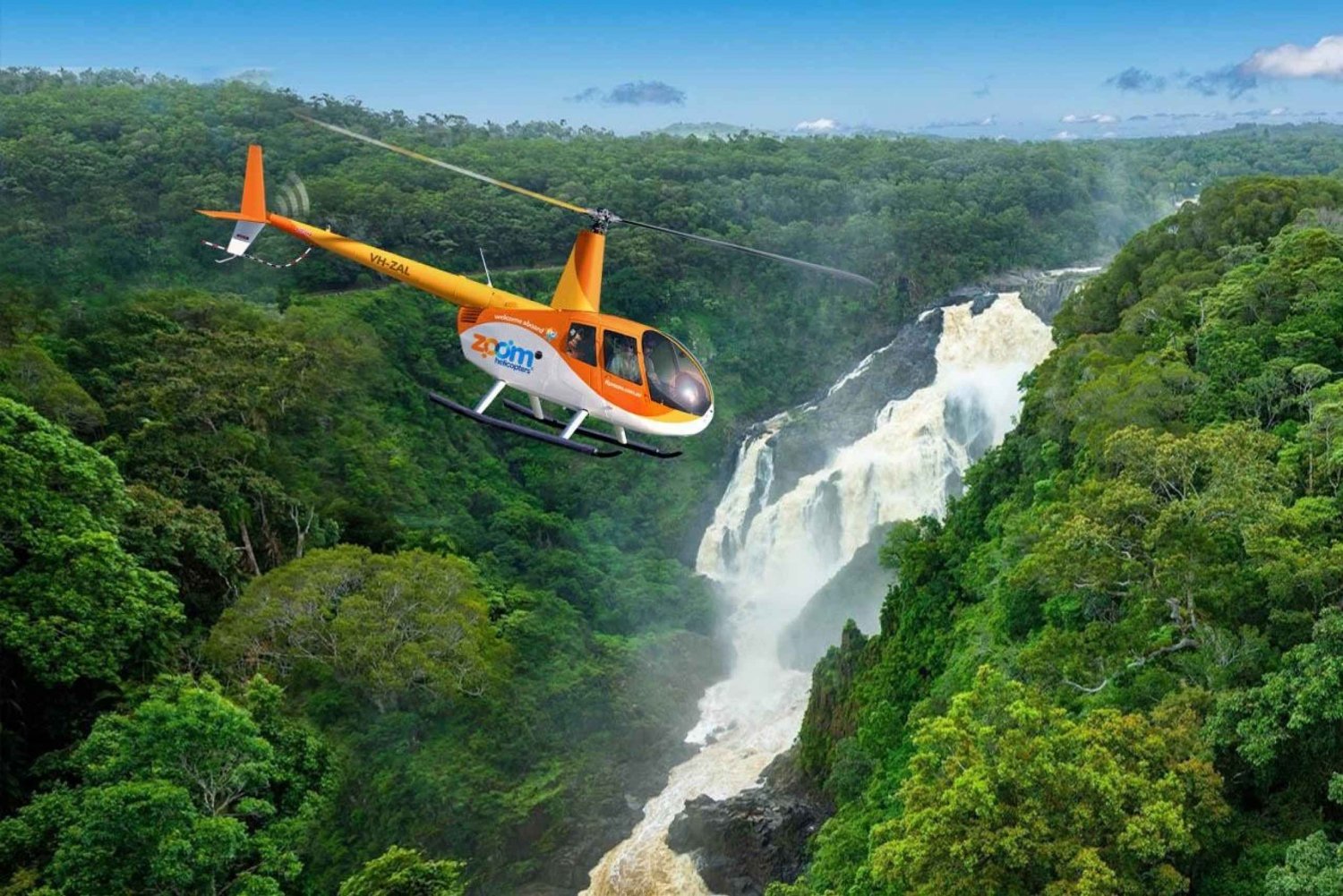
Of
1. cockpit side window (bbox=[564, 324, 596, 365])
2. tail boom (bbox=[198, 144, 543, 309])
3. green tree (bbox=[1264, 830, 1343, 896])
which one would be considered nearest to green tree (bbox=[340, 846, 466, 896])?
tail boom (bbox=[198, 144, 543, 309])

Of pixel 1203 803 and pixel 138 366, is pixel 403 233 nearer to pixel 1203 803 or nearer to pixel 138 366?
pixel 138 366

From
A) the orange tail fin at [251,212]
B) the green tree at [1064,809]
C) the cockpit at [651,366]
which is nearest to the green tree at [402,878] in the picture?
the green tree at [1064,809]

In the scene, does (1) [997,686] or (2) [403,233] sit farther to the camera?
(2) [403,233]

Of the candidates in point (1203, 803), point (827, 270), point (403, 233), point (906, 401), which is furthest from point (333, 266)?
point (1203, 803)

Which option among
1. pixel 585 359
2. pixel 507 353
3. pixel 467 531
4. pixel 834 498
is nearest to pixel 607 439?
pixel 585 359

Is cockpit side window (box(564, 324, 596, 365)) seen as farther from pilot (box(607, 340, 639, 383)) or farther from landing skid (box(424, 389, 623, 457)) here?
landing skid (box(424, 389, 623, 457))

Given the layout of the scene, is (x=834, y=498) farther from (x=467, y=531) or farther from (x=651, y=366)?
(x=651, y=366)
